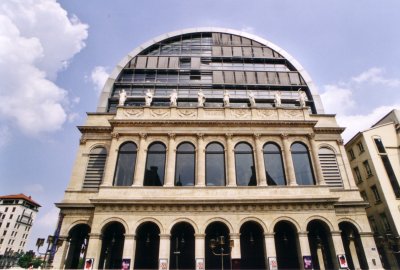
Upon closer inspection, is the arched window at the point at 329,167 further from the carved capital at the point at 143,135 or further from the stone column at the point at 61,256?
the stone column at the point at 61,256

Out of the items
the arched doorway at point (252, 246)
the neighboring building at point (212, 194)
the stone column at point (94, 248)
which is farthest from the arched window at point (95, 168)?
the arched doorway at point (252, 246)

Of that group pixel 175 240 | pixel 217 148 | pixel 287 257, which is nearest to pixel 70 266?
pixel 175 240

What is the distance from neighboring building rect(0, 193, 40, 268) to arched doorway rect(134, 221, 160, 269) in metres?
74.4

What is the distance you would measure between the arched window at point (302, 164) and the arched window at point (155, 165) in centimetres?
1079

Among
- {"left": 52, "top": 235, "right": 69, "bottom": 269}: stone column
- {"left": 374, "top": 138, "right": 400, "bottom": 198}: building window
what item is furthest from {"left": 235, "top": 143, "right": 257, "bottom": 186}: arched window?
{"left": 374, "top": 138, "right": 400, "bottom": 198}: building window

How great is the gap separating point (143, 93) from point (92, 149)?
28.6 feet

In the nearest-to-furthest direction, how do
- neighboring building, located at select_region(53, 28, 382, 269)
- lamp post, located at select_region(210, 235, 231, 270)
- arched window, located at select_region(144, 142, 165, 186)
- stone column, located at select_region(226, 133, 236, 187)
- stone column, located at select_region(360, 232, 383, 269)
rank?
lamp post, located at select_region(210, 235, 231, 270) < neighboring building, located at select_region(53, 28, 382, 269) < stone column, located at select_region(360, 232, 383, 269) < stone column, located at select_region(226, 133, 236, 187) < arched window, located at select_region(144, 142, 165, 186)

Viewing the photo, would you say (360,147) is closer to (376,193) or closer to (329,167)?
(376,193)

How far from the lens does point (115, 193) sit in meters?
18.3

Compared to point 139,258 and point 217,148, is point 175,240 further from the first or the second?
point 217,148

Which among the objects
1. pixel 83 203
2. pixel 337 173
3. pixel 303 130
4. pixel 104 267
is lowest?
pixel 104 267

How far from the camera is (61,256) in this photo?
59.8ft

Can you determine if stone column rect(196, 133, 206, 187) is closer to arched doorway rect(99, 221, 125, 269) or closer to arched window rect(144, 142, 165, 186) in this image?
arched window rect(144, 142, 165, 186)

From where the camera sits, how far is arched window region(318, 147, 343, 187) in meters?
21.4
